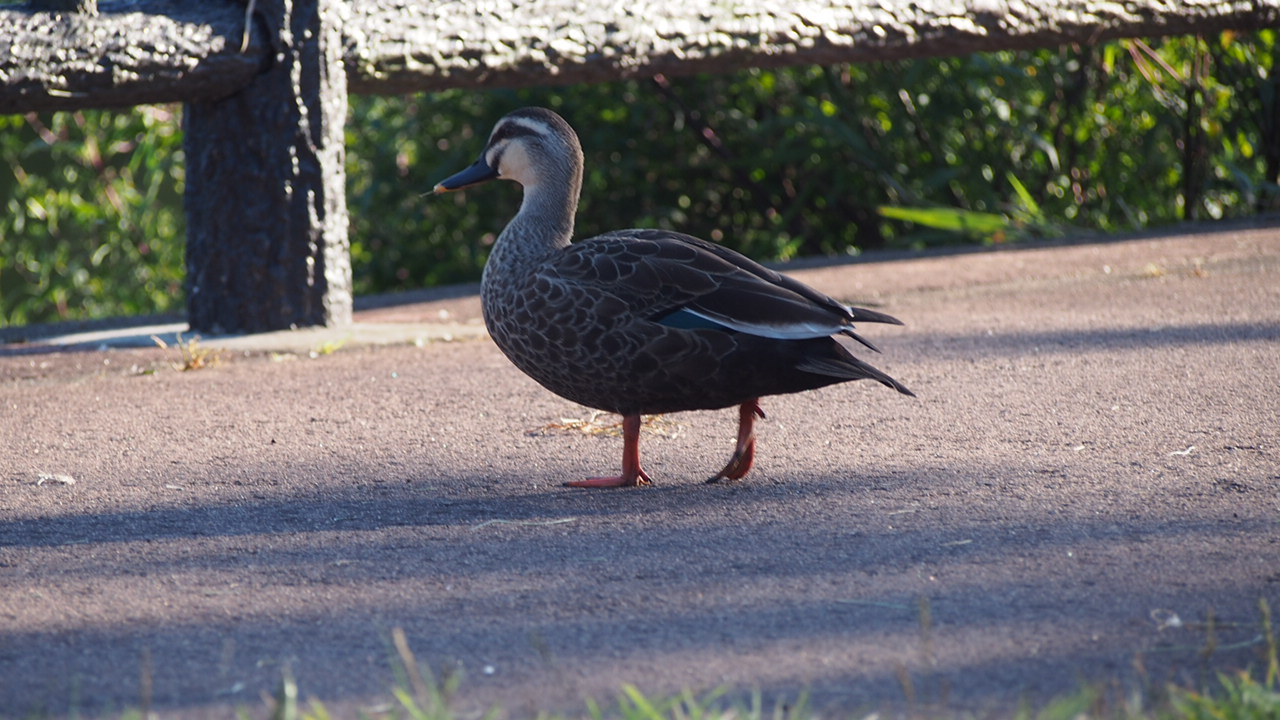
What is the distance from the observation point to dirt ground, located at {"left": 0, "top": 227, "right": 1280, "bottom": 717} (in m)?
2.13

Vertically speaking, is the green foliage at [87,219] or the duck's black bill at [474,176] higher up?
the duck's black bill at [474,176]

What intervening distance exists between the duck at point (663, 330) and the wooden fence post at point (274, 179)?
1679mm

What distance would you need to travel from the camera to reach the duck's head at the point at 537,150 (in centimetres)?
370

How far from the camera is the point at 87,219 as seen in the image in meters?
8.45

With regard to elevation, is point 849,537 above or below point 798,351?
below

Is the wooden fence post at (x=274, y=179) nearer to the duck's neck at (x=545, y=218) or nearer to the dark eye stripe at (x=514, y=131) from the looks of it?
the dark eye stripe at (x=514, y=131)

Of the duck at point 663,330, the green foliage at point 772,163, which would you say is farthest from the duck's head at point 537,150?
the green foliage at point 772,163

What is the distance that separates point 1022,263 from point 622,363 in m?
3.71

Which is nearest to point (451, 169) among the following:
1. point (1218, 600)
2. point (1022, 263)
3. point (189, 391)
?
point (1022, 263)

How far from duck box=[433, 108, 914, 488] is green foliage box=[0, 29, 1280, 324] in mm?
4456

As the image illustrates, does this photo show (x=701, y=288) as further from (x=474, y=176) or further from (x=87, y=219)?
(x=87, y=219)

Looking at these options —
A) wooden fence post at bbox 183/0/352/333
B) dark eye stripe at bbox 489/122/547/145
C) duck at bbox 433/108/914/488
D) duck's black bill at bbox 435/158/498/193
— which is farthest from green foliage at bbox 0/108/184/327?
duck at bbox 433/108/914/488

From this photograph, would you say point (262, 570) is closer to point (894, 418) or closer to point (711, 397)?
point (711, 397)

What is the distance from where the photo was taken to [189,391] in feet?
14.3
